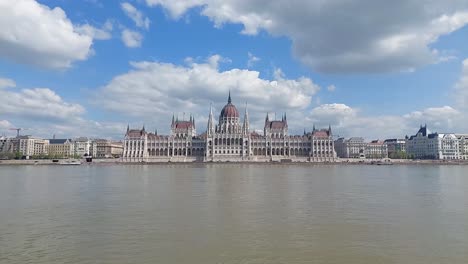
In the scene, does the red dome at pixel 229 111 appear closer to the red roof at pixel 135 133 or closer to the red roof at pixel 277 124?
the red roof at pixel 277 124

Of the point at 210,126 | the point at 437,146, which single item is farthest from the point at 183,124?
the point at 437,146

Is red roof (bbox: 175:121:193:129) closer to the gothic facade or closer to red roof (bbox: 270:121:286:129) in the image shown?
the gothic facade

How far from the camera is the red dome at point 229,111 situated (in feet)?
540

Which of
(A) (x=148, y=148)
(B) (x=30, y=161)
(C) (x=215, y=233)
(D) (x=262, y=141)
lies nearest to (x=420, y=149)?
(D) (x=262, y=141)

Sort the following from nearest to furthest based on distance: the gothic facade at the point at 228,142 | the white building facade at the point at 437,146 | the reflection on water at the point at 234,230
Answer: the reflection on water at the point at 234,230 → the gothic facade at the point at 228,142 → the white building facade at the point at 437,146

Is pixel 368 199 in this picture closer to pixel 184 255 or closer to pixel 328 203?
pixel 328 203

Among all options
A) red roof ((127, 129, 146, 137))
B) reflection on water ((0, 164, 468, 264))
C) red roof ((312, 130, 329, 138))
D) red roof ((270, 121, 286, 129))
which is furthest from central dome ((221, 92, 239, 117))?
reflection on water ((0, 164, 468, 264))

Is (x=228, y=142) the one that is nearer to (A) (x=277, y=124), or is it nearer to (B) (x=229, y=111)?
(B) (x=229, y=111)

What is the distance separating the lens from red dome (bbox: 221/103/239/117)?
16462 cm

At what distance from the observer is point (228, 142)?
158 meters

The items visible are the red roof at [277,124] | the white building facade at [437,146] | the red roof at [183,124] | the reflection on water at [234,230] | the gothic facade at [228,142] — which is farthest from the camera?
the red roof at [183,124]

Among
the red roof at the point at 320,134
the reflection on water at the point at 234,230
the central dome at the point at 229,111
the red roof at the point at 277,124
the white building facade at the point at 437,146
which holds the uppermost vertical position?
the central dome at the point at 229,111

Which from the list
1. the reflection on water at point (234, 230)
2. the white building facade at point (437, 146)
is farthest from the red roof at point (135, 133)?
the reflection on water at point (234, 230)

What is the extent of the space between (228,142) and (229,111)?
48.2 feet
